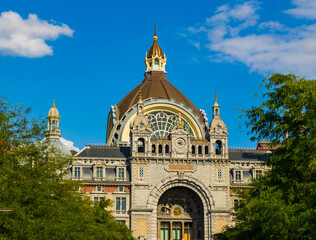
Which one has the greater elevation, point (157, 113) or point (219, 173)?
point (157, 113)

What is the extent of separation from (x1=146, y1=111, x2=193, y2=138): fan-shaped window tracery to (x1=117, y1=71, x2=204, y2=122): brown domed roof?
541cm

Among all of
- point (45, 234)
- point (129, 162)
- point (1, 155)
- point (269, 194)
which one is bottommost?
Answer: point (45, 234)

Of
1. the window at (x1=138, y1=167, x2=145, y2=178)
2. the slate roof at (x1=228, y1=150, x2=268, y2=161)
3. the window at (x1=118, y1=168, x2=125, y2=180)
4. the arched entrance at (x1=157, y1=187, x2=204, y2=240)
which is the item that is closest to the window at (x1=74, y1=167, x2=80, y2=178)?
the window at (x1=118, y1=168, x2=125, y2=180)

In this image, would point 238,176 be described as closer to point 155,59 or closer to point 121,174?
point 121,174

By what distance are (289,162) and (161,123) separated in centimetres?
6226

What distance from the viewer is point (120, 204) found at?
278ft

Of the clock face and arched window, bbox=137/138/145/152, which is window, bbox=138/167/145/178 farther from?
the clock face

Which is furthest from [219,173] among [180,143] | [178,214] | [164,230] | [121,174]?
[121,174]

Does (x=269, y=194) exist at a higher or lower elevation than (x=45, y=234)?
higher

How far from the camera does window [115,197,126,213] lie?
277 feet

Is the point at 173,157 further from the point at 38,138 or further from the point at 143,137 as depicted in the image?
the point at 38,138

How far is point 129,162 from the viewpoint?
87.3 m

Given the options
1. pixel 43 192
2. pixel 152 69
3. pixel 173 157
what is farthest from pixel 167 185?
pixel 43 192

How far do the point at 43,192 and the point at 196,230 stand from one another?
162 feet
